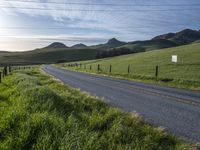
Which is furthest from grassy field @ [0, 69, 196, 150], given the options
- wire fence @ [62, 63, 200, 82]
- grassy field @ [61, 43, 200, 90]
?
wire fence @ [62, 63, 200, 82]

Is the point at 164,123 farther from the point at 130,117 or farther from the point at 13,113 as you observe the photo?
the point at 13,113

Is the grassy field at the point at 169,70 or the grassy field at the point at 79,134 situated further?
the grassy field at the point at 169,70

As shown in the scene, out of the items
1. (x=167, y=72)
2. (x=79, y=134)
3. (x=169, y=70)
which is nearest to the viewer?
(x=79, y=134)

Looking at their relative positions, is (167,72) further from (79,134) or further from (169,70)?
(79,134)

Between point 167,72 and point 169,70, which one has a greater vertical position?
point 169,70

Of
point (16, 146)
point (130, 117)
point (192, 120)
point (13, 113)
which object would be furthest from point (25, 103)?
point (192, 120)

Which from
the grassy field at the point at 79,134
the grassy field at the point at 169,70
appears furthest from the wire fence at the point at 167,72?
the grassy field at the point at 79,134

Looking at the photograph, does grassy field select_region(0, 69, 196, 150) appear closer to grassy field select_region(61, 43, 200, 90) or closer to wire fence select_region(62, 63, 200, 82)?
grassy field select_region(61, 43, 200, 90)

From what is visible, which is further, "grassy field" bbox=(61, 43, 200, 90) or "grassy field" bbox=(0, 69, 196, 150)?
"grassy field" bbox=(61, 43, 200, 90)

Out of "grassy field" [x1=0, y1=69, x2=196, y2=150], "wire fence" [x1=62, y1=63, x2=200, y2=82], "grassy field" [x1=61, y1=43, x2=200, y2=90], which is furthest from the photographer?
"wire fence" [x1=62, y1=63, x2=200, y2=82]

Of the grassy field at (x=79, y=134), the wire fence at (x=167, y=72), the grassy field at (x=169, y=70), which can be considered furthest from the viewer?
the wire fence at (x=167, y=72)

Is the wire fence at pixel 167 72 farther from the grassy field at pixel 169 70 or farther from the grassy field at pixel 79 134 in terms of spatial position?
the grassy field at pixel 79 134

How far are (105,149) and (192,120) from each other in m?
4.27

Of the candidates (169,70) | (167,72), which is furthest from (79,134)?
(169,70)
